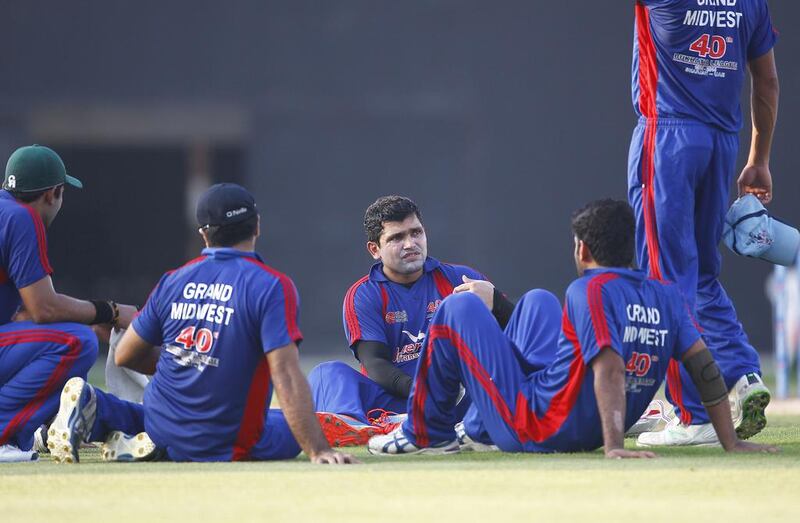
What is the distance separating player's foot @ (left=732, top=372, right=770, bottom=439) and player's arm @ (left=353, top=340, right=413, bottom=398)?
4.97 ft

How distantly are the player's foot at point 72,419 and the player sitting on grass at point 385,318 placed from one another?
4.32 feet

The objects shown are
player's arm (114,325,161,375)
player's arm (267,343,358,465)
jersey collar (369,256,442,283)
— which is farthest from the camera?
jersey collar (369,256,442,283)

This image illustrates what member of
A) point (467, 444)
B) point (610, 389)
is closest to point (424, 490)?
point (610, 389)

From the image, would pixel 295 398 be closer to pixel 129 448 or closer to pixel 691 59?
pixel 129 448

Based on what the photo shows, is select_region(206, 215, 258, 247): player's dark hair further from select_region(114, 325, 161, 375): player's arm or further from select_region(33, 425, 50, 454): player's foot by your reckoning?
select_region(33, 425, 50, 454): player's foot

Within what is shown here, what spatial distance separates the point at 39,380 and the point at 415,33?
1033cm

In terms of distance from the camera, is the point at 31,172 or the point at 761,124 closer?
the point at 31,172

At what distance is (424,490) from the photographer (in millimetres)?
4797

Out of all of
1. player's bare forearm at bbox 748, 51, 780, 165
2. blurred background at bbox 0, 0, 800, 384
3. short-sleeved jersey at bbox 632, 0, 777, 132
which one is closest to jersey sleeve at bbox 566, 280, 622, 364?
short-sleeved jersey at bbox 632, 0, 777, 132

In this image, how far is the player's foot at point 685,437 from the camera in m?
6.39

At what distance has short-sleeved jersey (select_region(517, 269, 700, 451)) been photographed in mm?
5441

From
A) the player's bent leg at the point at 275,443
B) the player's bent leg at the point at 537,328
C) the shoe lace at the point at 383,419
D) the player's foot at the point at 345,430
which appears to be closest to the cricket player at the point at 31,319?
the player's bent leg at the point at 275,443

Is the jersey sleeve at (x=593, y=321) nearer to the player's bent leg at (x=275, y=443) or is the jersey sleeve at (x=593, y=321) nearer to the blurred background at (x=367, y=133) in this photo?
the player's bent leg at (x=275, y=443)

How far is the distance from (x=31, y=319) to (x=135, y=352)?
2.78ft
